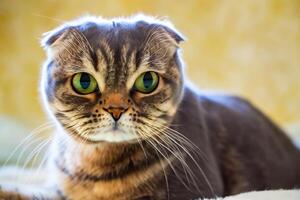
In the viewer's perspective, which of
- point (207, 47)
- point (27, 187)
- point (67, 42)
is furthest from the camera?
point (207, 47)

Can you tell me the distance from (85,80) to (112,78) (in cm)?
7

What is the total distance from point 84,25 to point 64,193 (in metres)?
0.41

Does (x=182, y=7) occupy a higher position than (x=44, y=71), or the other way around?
(x=182, y=7)

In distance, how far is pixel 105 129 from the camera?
1.05 metres

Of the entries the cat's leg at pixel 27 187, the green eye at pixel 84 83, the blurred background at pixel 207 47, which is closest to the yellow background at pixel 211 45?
the blurred background at pixel 207 47

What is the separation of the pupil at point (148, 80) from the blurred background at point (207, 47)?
0.89 meters

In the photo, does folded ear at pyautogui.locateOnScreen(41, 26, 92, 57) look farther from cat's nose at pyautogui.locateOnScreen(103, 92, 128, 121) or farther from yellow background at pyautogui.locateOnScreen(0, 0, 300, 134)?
yellow background at pyautogui.locateOnScreen(0, 0, 300, 134)

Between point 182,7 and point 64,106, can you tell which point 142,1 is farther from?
point 64,106

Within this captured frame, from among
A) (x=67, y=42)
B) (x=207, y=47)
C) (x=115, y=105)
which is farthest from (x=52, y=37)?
(x=207, y=47)

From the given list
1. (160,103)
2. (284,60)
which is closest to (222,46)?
(284,60)

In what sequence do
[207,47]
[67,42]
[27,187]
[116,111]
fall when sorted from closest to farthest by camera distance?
[116,111] < [67,42] < [27,187] < [207,47]

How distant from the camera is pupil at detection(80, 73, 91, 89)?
1.08m

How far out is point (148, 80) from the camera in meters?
1.11

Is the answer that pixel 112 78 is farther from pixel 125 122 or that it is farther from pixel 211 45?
pixel 211 45
